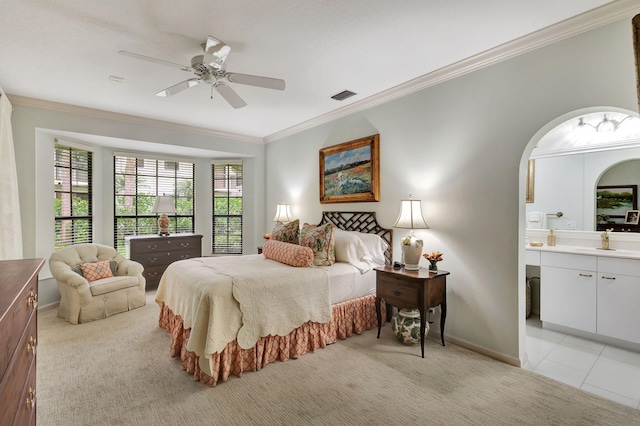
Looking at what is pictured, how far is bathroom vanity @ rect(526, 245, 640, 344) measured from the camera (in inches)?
117

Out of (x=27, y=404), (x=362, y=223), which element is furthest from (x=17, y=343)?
(x=362, y=223)

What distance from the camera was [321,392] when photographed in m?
2.37

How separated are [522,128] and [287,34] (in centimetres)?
221

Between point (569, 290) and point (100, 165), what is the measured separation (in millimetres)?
7038

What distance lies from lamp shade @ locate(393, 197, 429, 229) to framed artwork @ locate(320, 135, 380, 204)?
74 centimetres

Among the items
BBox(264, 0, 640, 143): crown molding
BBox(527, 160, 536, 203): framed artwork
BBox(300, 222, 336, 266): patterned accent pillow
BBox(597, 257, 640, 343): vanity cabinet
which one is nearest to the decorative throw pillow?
BBox(300, 222, 336, 266): patterned accent pillow

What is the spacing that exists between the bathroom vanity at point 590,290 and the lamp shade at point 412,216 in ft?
4.90

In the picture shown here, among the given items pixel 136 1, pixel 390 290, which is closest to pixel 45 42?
pixel 136 1

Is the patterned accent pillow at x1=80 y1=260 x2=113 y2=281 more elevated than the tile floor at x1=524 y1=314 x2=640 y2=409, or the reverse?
the patterned accent pillow at x1=80 y1=260 x2=113 y2=281

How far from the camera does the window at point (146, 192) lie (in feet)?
18.4

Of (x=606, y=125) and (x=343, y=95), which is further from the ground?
(x=343, y=95)

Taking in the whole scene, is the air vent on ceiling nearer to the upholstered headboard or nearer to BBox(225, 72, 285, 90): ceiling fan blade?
BBox(225, 72, 285, 90): ceiling fan blade

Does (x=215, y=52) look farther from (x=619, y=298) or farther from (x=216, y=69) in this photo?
(x=619, y=298)

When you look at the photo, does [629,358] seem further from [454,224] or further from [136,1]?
[136,1]
